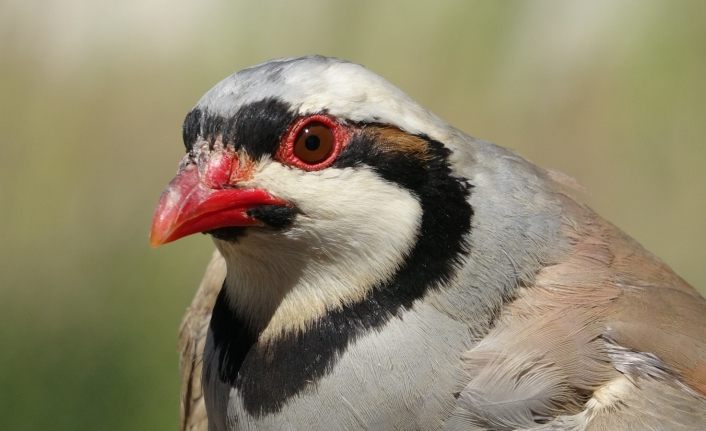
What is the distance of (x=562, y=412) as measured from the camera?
2.10 metres

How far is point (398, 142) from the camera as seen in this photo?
6.75 feet

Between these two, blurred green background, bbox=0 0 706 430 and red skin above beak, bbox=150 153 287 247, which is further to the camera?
blurred green background, bbox=0 0 706 430

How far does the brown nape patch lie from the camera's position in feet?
6.72

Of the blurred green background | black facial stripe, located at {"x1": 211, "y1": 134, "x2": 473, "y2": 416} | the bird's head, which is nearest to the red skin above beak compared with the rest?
the bird's head

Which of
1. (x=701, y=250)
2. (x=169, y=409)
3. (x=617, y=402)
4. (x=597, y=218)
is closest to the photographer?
(x=617, y=402)

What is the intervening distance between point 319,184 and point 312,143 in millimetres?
89

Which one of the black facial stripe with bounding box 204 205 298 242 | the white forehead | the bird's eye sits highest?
the white forehead

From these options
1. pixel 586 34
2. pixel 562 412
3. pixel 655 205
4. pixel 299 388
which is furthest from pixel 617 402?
pixel 586 34

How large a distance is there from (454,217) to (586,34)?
3257 mm

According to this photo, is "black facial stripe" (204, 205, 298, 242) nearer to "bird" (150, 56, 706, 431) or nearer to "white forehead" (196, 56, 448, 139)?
"bird" (150, 56, 706, 431)

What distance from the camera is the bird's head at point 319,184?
200 centimetres

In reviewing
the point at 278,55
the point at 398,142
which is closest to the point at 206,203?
the point at 398,142

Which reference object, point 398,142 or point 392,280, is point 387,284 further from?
point 398,142

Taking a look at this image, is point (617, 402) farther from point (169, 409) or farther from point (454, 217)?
point (169, 409)
